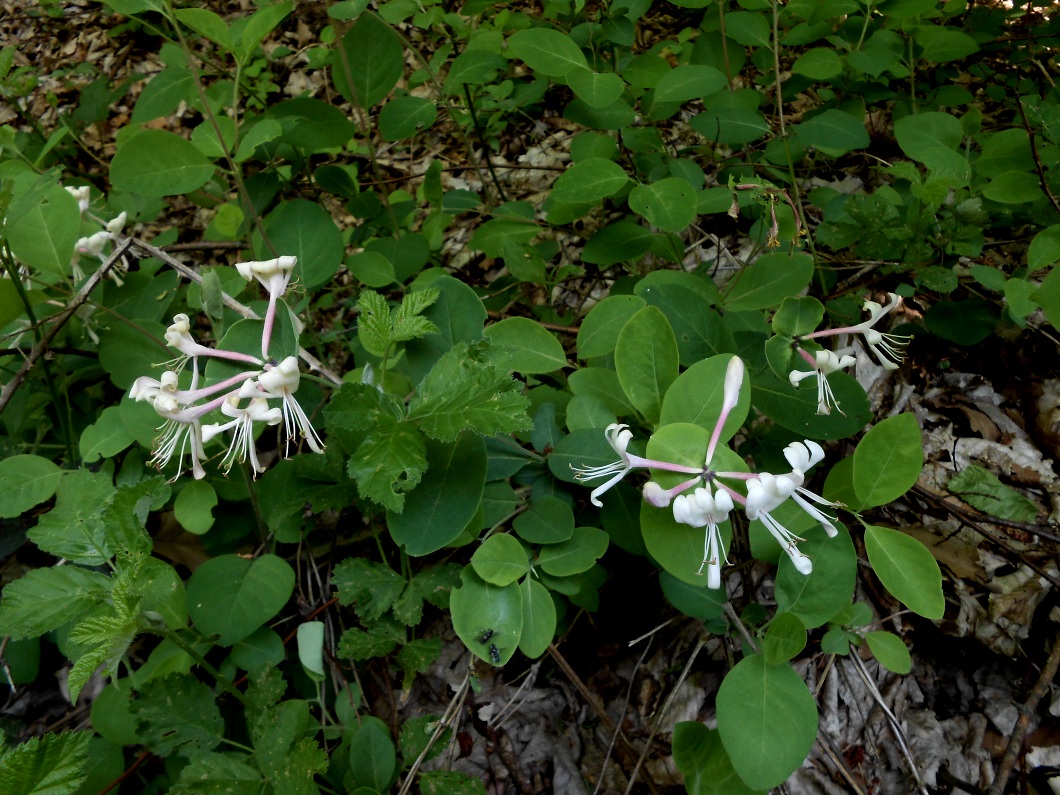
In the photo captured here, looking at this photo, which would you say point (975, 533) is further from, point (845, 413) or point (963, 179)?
point (963, 179)

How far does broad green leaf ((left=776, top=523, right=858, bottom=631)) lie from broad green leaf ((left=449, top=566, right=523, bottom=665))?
1.38 feet

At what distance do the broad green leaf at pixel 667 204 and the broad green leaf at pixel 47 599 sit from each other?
126 cm

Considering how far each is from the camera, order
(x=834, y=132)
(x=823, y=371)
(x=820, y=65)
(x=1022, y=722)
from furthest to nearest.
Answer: (x=820, y=65) < (x=834, y=132) < (x=1022, y=722) < (x=823, y=371)

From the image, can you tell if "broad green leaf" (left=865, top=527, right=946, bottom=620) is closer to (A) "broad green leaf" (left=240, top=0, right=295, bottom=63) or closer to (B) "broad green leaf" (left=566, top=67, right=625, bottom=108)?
(B) "broad green leaf" (left=566, top=67, right=625, bottom=108)

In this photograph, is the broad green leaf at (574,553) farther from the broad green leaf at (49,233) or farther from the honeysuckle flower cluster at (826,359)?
the broad green leaf at (49,233)

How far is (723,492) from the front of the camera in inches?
34.4

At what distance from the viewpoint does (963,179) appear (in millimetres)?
1469

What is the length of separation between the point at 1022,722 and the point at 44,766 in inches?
65.6

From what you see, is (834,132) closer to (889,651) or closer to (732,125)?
(732,125)

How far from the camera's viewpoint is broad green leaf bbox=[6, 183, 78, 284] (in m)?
1.45

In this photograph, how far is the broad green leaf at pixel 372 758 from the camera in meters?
1.23

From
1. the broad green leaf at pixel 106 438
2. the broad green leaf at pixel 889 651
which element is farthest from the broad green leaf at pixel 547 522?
the broad green leaf at pixel 106 438

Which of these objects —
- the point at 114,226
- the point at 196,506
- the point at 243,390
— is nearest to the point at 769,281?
the point at 243,390

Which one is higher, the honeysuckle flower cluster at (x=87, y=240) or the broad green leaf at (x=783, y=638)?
the honeysuckle flower cluster at (x=87, y=240)
